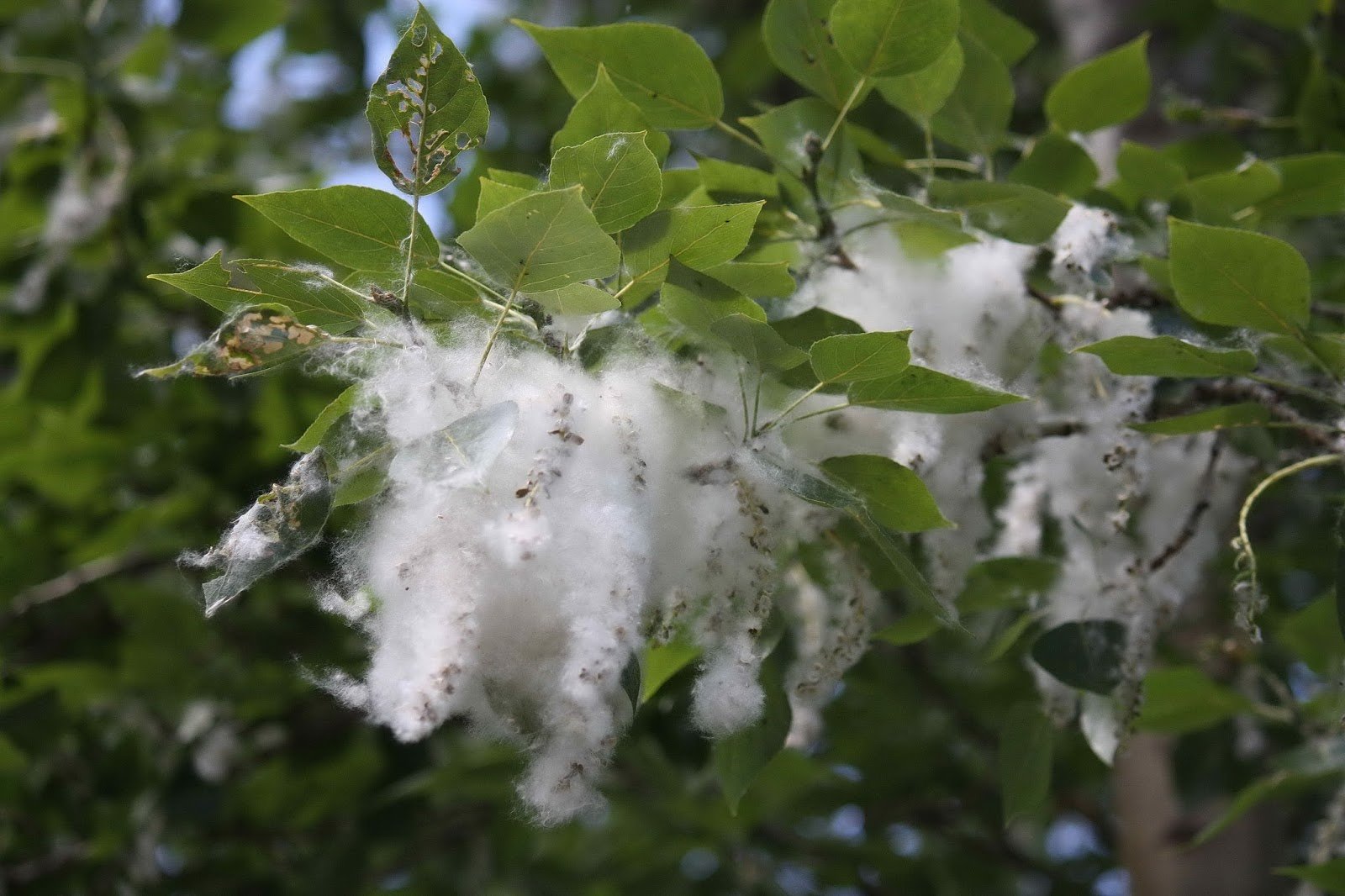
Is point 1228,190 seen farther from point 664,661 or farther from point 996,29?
point 664,661

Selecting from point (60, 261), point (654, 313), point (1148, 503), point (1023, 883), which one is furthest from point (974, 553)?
point (60, 261)

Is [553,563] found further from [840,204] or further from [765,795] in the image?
[765,795]

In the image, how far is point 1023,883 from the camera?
262 cm

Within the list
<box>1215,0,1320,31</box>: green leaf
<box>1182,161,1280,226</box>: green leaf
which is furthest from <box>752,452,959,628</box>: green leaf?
<box>1215,0,1320,31</box>: green leaf

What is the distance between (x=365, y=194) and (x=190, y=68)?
2.02m

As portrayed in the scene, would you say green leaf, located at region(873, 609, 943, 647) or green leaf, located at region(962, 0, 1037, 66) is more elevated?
green leaf, located at region(962, 0, 1037, 66)

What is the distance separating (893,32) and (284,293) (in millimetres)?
581

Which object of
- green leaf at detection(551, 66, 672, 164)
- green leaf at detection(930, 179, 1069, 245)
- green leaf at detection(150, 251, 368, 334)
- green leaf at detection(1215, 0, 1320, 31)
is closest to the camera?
green leaf at detection(150, 251, 368, 334)

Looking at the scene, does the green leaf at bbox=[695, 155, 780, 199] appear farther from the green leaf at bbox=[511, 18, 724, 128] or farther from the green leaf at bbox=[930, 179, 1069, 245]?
the green leaf at bbox=[930, 179, 1069, 245]

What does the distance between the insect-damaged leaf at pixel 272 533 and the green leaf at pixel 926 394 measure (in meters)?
0.43

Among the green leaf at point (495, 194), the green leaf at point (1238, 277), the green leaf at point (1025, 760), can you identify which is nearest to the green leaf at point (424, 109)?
the green leaf at point (495, 194)

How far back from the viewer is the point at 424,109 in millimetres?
844

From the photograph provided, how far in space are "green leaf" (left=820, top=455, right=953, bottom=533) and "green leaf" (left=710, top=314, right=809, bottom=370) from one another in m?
0.11

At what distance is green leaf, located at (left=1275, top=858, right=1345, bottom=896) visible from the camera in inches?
52.5
